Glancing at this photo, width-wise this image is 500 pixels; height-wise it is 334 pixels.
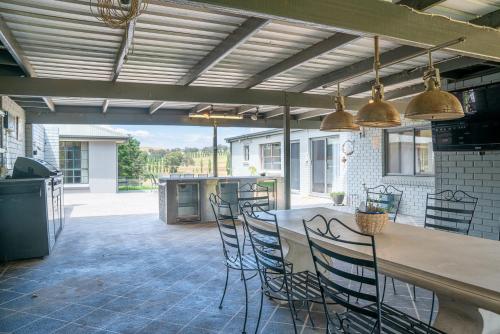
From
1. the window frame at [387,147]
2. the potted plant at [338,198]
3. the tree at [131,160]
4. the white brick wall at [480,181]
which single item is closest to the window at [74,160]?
the tree at [131,160]

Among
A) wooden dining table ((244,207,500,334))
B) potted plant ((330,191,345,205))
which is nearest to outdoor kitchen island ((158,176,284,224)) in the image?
potted plant ((330,191,345,205))

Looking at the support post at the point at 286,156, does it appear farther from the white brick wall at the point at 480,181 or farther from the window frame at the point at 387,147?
the window frame at the point at 387,147

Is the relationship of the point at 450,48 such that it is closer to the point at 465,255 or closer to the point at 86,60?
the point at 465,255

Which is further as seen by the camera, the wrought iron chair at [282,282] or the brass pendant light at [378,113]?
the brass pendant light at [378,113]

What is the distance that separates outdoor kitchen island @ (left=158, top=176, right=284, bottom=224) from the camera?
7.30 m

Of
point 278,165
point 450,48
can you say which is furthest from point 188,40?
point 278,165

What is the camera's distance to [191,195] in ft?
24.9

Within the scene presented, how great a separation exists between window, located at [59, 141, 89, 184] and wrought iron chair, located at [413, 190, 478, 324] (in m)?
13.1

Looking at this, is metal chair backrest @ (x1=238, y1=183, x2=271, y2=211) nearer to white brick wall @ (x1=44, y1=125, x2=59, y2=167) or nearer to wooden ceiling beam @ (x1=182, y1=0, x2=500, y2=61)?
wooden ceiling beam @ (x1=182, y1=0, x2=500, y2=61)

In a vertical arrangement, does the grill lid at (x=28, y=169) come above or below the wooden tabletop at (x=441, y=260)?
above

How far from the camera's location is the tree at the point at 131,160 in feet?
55.5

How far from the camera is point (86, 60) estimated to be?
14.1 feet

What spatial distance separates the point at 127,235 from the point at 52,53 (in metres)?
3.34

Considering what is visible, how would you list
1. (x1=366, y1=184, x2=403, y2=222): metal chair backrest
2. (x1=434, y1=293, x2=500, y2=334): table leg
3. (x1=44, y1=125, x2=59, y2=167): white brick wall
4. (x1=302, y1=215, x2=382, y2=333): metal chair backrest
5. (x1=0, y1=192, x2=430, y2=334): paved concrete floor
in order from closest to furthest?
(x1=302, y1=215, x2=382, y2=333): metal chair backrest, (x1=434, y1=293, x2=500, y2=334): table leg, (x1=0, y1=192, x2=430, y2=334): paved concrete floor, (x1=366, y1=184, x2=403, y2=222): metal chair backrest, (x1=44, y1=125, x2=59, y2=167): white brick wall
